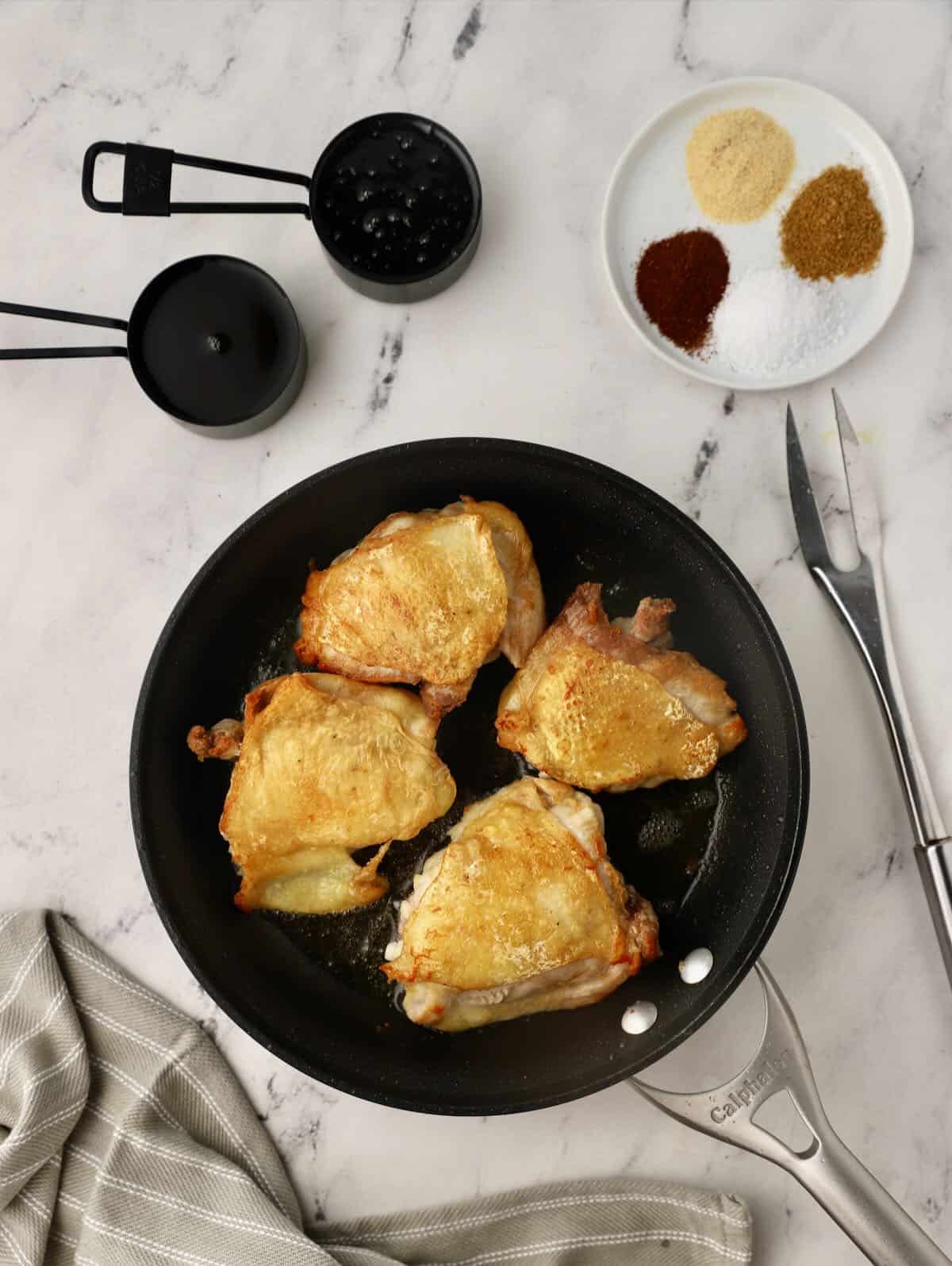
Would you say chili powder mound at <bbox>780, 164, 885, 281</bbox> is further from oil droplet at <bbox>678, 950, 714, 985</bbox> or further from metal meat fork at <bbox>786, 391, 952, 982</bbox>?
oil droplet at <bbox>678, 950, 714, 985</bbox>

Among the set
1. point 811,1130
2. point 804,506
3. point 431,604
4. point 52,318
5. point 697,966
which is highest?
point 804,506

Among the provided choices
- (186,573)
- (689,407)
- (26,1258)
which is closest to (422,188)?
(689,407)

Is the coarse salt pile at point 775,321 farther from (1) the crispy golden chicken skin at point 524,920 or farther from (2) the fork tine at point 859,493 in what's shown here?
(1) the crispy golden chicken skin at point 524,920

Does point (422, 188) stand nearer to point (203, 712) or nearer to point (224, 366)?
point (224, 366)

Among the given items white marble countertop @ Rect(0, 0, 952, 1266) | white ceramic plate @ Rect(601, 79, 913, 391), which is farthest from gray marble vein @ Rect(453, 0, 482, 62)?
white ceramic plate @ Rect(601, 79, 913, 391)

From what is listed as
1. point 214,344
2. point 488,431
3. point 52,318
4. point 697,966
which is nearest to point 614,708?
point 697,966

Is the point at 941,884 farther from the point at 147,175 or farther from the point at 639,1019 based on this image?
the point at 147,175
